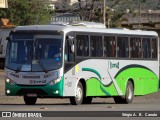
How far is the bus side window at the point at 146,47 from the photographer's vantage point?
3559cm

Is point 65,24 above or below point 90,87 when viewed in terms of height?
above

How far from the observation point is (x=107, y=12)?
88750 millimetres

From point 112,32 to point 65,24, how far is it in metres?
2.61

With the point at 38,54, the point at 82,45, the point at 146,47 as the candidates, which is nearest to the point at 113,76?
the point at 82,45

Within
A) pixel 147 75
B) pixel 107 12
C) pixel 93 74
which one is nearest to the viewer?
pixel 93 74

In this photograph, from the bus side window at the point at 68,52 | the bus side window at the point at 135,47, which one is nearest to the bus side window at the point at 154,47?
the bus side window at the point at 135,47

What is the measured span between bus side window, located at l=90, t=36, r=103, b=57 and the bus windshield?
7.88 feet

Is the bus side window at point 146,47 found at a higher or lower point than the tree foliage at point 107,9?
higher

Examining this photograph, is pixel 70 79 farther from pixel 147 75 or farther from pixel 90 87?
pixel 147 75

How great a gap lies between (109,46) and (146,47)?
3001 mm

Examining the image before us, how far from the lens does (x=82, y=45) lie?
31500mm

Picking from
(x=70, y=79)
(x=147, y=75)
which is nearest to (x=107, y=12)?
(x=147, y=75)

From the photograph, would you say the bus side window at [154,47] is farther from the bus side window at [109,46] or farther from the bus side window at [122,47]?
the bus side window at [109,46]

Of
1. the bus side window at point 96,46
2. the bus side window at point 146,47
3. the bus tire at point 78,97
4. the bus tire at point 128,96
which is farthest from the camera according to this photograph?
the bus side window at point 146,47
